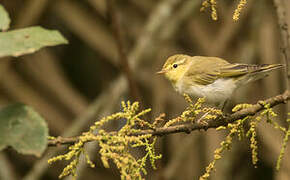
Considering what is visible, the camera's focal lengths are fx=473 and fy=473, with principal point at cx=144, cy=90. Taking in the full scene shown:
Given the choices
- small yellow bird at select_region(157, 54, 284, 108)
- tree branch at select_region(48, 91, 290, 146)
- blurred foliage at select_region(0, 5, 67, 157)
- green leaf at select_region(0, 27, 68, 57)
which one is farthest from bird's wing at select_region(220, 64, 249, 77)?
blurred foliage at select_region(0, 5, 67, 157)

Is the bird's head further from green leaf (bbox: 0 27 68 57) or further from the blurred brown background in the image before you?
green leaf (bbox: 0 27 68 57)

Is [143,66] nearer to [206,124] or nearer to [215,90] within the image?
[215,90]

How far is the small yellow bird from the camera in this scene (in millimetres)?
1926

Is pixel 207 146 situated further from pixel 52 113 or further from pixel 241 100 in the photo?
pixel 52 113

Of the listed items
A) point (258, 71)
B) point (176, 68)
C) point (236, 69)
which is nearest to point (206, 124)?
point (258, 71)

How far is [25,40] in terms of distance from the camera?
74 cm

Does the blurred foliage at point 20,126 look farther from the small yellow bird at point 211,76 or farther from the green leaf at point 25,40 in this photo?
the small yellow bird at point 211,76

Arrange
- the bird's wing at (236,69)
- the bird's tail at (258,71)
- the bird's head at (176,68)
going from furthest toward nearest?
the bird's head at (176,68) → the bird's wing at (236,69) → the bird's tail at (258,71)

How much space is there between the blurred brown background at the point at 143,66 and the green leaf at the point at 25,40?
2.03 m

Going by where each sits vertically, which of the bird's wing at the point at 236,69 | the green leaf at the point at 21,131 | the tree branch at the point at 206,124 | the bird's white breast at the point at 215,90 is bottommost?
the green leaf at the point at 21,131

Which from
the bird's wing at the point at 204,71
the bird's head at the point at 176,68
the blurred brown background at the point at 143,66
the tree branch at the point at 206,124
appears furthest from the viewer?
the blurred brown background at the point at 143,66

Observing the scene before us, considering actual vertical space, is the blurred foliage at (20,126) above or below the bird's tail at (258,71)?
below

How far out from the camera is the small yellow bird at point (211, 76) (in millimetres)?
1926

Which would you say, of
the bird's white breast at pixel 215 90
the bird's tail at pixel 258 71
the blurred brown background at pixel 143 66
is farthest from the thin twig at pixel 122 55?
the blurred brown background at pixel 143 66
